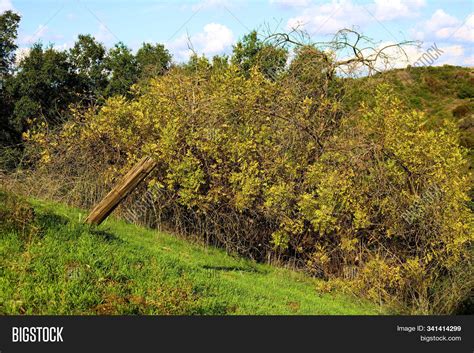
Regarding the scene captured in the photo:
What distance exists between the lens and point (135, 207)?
38.8ft

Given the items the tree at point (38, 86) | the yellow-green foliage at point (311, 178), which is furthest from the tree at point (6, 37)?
the yellow-green foliage at point (311, 178)

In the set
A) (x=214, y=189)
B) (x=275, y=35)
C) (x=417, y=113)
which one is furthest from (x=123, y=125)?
(x=417, y=113)

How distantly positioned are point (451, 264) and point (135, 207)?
272 inches

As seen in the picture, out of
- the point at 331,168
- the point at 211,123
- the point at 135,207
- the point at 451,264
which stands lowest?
the point at 451,264

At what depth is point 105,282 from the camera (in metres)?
6.07

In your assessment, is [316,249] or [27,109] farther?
[27,109]

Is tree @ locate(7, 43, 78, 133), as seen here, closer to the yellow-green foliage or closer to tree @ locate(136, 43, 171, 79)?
tree @ locate(136, 43, 171, 79)

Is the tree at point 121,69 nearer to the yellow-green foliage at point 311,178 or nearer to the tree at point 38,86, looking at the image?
the tree at point 38,86

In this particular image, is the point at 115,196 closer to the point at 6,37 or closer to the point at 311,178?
the point at 311,178

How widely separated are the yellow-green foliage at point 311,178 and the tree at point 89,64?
1345 cm

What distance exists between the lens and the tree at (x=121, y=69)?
26.4m

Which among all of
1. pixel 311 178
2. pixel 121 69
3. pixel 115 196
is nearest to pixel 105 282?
pixel 115 196

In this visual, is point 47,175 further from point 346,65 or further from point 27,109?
point 27,109

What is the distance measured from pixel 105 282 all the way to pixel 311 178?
6.25 meters
